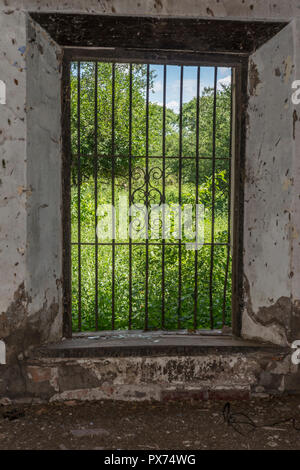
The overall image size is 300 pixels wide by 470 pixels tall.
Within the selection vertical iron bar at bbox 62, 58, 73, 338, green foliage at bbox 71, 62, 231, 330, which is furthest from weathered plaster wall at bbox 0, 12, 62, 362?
green foliage at bbox 71, 62, 231, 330

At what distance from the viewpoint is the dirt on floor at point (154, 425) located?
A: 202 cm

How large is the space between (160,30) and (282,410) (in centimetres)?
249

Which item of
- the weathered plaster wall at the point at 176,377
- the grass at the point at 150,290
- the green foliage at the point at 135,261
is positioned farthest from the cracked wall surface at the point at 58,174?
the grass at the point at 150,290

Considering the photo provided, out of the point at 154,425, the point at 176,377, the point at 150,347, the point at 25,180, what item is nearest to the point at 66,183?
the point at 25,180

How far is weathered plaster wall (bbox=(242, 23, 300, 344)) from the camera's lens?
2.42 meters

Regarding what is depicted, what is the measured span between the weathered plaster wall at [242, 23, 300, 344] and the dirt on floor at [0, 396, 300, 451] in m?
0.50

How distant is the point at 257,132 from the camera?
2.62m

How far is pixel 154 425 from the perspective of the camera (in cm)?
221

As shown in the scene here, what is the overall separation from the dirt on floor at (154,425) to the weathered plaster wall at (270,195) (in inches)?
19.5

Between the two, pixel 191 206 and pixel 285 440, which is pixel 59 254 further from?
pixel 191 206

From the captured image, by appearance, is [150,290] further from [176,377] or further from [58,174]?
Answer: [58,174]

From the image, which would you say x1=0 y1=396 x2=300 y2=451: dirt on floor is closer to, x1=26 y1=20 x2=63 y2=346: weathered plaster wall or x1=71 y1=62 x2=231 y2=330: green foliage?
x1=26 y1=20 x2=63 y2=346: weathered plaster wall

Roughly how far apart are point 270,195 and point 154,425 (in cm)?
163

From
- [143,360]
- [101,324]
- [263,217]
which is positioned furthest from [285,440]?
[101,324]
